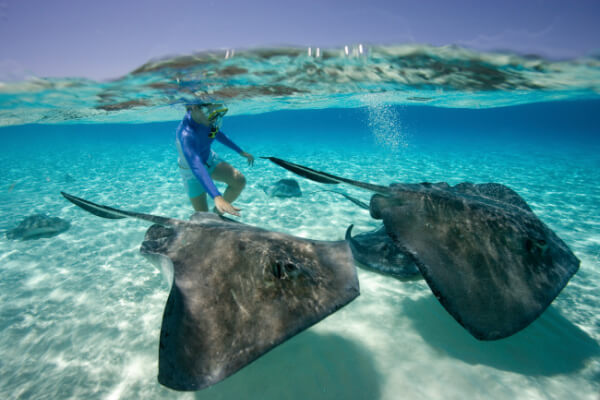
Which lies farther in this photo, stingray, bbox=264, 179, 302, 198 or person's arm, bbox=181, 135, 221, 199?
stingray, bbox=264, 179, 302, 198

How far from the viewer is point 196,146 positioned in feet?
18.7

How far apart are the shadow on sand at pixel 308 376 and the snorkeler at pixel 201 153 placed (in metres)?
3.17

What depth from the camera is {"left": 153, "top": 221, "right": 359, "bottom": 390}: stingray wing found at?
1.82m

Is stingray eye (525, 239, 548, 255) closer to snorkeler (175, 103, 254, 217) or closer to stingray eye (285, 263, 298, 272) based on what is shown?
stingray eye (285, 263, 298, 272)

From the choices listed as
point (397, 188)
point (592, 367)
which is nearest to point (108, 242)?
point (397, 188)

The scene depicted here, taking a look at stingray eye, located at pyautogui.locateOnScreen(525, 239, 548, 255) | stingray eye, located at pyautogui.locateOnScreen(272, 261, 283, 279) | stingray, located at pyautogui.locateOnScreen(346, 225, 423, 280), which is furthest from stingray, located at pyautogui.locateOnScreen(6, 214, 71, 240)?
stingray eye, located at pyautogui.locateOnScreen(525, 239, 548, 255)

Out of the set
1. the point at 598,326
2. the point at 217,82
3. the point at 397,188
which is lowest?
the point at 598,326

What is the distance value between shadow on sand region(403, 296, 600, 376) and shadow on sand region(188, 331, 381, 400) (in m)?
1.04

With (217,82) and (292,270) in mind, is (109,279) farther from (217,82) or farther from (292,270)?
(217,82)

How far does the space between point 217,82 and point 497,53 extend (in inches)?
445

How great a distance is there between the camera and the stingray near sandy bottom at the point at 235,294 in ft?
5.98

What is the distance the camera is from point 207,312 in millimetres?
2115

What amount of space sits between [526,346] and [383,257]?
6.43 feet

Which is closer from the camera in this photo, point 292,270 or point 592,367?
point 292,270
